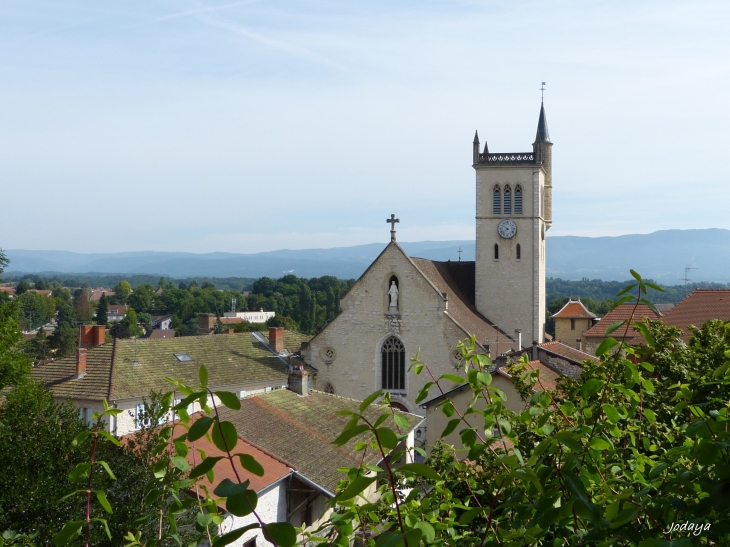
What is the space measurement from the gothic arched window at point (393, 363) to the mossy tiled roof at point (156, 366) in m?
6.31

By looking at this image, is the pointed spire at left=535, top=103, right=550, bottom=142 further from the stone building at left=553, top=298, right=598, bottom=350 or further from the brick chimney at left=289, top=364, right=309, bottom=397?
the brick chimney at left=289, top=364, right=309, bottom=397

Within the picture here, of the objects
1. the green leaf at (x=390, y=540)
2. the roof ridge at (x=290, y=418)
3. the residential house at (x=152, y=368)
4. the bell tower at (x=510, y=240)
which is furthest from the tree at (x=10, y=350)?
the bell tower at (x=510, y=240)

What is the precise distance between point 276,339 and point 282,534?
3967cm

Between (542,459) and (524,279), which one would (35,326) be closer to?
(524,279)

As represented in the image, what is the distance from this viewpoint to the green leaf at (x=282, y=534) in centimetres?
253

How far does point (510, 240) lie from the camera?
4156cm

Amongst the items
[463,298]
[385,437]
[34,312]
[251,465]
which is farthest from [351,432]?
[34,312]

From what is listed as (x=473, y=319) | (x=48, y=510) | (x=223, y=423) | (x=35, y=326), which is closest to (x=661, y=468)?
(x=223, y=423)

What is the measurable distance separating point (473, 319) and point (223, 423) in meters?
37.1

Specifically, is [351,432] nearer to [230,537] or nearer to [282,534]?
[282,534]

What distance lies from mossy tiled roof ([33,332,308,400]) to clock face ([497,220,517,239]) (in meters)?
14.5

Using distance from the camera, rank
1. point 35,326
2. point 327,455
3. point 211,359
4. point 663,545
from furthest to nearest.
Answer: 1. point 35,326
2. point 211,359
3. point 327,455
4. point 663,545

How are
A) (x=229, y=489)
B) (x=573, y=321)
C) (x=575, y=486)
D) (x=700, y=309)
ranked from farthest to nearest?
(x=573, y=321) → (x=700, y=309) → (x=575, y=486) → (x=229, y=489)

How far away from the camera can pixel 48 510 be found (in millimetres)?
11992
